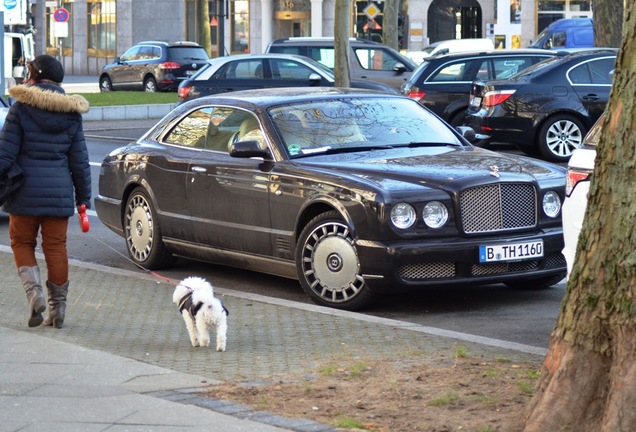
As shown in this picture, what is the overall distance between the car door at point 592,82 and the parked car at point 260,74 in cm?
652

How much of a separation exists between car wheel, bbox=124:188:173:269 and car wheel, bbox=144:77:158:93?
30757 mm

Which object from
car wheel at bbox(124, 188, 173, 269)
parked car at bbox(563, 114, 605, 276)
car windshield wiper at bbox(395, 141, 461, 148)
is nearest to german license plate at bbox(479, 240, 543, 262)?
parked car at bbox(563, 114, 605, 276)

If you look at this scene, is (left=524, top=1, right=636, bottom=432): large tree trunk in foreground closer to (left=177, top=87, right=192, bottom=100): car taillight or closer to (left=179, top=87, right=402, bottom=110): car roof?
(left=179, top=87, right=402, bottom=110): car roof

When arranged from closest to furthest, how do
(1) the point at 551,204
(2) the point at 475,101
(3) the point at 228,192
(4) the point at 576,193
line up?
(4) the point at 576,193 < (1) the point at 551,204 < (3) the point at 228,192 < (2) the point at 475,101

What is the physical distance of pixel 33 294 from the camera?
827 cm

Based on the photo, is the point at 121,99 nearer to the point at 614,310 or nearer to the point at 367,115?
the point at 367,115

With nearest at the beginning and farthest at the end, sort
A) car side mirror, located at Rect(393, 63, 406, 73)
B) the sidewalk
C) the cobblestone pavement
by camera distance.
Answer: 1. the sidewalk
2. the cobblestone pavement
3. car side mirror, located at Rect(393, 63, 406, 73)

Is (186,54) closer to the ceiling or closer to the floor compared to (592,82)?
closer to the ceiling

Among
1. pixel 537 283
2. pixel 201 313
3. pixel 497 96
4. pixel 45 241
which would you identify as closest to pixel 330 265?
pixel 537 283

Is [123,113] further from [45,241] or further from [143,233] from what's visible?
[45,241]

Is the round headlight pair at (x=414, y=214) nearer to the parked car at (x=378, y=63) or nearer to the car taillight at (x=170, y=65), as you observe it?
the parked car at (x=378, y=63)

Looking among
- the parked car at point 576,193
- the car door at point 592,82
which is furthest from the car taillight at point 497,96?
the parked car at point 576,193

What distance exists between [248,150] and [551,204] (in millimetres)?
2254

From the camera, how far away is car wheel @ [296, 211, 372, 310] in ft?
29.9
